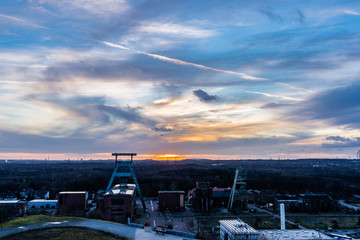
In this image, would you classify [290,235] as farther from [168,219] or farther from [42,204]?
[42,204]

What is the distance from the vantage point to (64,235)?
25.4 meters

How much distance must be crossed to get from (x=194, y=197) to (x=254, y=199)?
1403cm

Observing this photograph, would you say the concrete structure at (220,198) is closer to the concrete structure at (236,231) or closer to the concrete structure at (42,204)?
the concrete structure at (42,204)

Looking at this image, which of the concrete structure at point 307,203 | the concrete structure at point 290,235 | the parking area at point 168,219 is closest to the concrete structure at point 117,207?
the parking area at point 168,219

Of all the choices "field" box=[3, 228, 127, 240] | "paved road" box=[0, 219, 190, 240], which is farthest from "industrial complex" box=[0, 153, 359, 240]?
"field" box=[3, 228, 127, 240]

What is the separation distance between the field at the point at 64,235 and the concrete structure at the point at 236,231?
915 cm

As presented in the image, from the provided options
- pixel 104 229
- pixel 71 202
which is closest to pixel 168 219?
pixel 71 202

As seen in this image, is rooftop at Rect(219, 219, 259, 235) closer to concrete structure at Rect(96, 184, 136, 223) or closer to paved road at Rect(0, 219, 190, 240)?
paved road at Rect(0, 219, 190, 240)

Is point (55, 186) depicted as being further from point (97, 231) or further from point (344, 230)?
point (344, 230)

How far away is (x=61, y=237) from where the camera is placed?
24.8m

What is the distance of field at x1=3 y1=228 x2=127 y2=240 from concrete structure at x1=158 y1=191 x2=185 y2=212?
898 inches

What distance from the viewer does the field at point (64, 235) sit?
81.2ft

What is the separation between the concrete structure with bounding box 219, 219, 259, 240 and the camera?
25953 millimetres

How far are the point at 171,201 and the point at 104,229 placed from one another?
72.1ft
